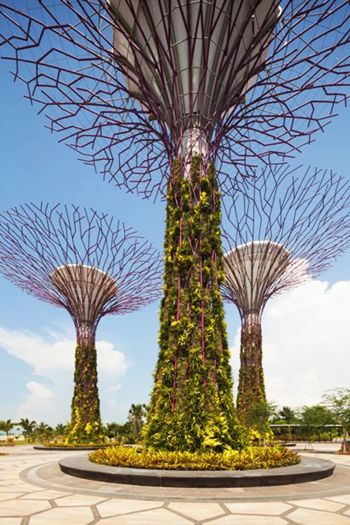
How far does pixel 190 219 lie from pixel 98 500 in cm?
584

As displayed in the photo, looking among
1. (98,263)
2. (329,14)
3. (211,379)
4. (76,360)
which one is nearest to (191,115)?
(329,14)

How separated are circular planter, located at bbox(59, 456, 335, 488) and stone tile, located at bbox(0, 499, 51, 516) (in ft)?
4.96

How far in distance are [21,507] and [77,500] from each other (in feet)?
2.18

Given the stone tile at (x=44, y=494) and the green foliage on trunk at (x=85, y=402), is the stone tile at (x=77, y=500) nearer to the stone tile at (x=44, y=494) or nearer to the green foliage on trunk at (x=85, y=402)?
the stone tile at (x=44, y=494)

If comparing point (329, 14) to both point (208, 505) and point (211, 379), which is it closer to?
point (211, 379)

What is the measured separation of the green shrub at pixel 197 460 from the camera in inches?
265

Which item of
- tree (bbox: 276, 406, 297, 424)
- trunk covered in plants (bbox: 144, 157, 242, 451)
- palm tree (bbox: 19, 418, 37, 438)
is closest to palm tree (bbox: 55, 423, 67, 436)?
palm tree (bbox: 19, 418, 37, 438)

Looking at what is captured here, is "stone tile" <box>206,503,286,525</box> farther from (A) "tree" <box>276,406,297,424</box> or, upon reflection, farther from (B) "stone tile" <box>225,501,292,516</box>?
(A) "tree" <box>276,406,297,424</box>

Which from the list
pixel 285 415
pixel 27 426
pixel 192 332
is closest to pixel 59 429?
pixel 27 426

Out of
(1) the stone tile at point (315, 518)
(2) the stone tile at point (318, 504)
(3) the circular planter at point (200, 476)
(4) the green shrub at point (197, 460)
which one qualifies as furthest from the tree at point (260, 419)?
(1) the stone tile at point (315, 518)

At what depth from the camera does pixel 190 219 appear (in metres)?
9.30

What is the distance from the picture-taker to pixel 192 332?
8.59m

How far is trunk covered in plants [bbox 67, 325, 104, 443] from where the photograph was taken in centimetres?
1781

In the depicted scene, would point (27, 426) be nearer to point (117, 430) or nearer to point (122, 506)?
point (117, 430)
